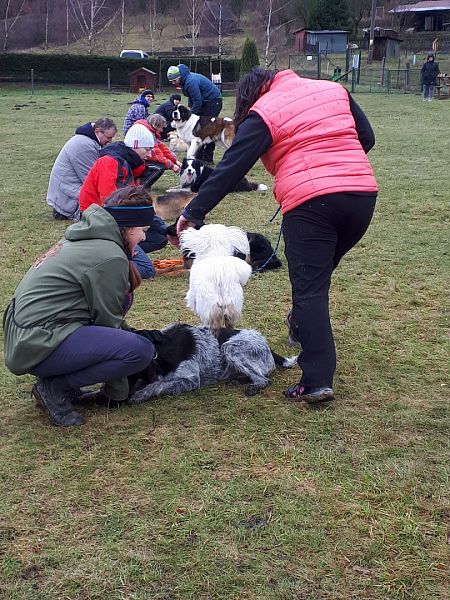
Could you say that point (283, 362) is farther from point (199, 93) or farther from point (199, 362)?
point (199, 93)

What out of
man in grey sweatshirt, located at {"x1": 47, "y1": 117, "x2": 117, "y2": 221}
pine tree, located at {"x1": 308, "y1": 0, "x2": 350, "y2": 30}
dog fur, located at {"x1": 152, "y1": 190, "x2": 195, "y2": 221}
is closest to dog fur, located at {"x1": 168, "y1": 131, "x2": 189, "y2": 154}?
dog fur, located at {"x1": 152, "y1": 190, "x2": 195, "y2": 221}

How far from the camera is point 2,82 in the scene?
3553 centimetres

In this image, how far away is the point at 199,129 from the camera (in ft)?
40.8

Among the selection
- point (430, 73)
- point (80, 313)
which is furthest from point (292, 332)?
point (430, 73)

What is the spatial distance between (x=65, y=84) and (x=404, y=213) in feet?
106

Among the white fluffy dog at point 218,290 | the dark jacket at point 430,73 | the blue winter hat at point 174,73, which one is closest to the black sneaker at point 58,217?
the white fluffy dog at point 218,290

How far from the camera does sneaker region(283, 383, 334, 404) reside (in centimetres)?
371

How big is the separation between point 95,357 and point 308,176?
1.38 metres

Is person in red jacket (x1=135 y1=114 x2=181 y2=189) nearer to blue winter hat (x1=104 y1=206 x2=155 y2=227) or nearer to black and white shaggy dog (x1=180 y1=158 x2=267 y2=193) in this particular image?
black and white shaggy dog (x1=180 y1=158 x2=267 y2=193)

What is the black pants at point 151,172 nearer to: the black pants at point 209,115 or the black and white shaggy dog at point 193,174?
the black and white shaggy dog at point 193,174

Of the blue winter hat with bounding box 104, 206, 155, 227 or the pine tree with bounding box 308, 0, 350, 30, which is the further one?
the pine tree with bounding box 308, 0, 350, 30

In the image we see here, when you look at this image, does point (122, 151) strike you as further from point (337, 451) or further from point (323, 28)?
point (323, 28)

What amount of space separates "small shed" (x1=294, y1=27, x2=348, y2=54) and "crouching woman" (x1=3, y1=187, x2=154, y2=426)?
159 feet

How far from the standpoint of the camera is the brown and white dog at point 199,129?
12438 millimetres
